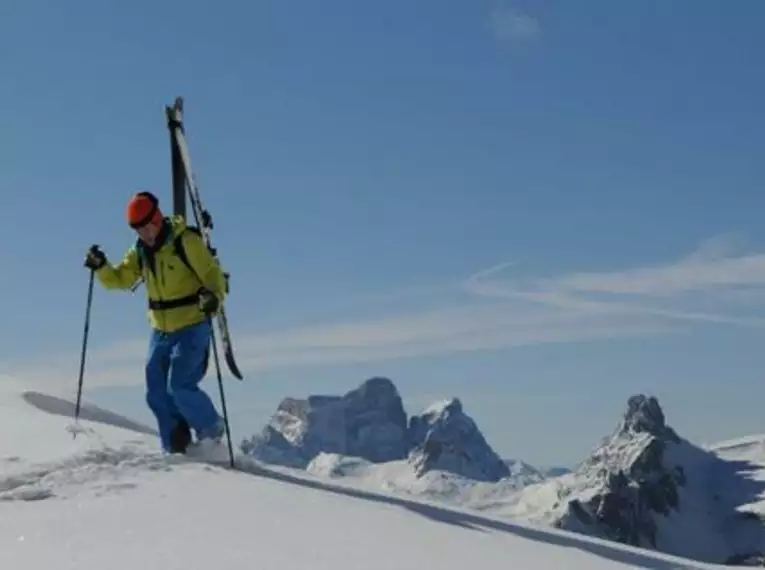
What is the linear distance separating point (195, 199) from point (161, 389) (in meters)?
2.20

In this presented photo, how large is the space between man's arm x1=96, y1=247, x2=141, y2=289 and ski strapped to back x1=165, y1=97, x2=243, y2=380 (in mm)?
784

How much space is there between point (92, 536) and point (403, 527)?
7.45 feet

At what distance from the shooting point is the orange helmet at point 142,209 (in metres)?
10.3

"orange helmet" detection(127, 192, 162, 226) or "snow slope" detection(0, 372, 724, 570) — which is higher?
"orange helmet" detection(127, 192, 162, 226)

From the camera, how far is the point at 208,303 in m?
9.98

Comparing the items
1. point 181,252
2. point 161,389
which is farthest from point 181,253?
point 161,389

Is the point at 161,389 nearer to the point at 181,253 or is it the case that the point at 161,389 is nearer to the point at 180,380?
the point at 180,380

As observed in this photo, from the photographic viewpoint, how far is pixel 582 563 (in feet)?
24.8

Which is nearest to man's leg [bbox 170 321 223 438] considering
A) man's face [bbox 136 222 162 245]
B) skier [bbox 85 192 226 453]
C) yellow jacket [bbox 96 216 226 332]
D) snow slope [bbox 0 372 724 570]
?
skier [bbox 85 192 226 453]

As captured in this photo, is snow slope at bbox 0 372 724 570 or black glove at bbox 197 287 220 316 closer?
snow slope at bbox 0 372 724 570

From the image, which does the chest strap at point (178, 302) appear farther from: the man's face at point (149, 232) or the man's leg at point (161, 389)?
the man's face at point (149, 232)

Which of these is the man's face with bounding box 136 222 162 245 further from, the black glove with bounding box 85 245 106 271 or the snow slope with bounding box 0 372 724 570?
the snow slope with bounding box 0 372 724 570

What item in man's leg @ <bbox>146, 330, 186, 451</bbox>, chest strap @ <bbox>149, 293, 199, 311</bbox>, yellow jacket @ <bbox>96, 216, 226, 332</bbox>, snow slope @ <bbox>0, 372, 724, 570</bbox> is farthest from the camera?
man's leg @ <bbox>146, 330, 186, 451</bbox>

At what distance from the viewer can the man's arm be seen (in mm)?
10984
